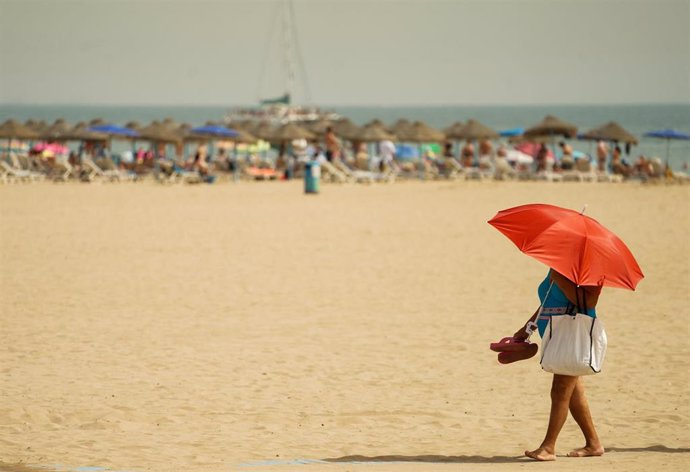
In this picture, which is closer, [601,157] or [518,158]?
[601,157]

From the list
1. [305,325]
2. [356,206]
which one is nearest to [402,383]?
[305,325]

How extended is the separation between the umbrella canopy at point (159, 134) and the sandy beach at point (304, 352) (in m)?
14.9

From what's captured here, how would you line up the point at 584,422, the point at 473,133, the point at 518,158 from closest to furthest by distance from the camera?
Result: the point at 584,422, the point at 473,133, the point at 518,158

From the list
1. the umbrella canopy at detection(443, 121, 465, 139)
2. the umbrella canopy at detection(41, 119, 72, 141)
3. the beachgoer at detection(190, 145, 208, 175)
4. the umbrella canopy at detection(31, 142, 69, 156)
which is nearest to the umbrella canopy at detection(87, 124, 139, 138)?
the umbrella canopy at detection(41, 119, 72, 141)

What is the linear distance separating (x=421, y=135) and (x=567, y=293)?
96.9 feet

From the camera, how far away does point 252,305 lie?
1093 cm

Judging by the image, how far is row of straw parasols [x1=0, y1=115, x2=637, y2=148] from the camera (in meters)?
33.6

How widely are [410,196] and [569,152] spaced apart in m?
8.58

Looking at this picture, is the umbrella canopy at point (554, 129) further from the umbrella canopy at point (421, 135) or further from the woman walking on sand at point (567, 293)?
the woman walking on sand at point (567, 293)

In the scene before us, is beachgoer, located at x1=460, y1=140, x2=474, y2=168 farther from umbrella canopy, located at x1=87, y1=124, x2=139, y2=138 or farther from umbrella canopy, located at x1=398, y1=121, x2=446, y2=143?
umbrella canopy, located at x1=87, y1=124, x2=139, y2=138

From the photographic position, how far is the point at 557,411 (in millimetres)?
5695

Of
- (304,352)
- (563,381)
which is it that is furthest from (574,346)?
(304,352)

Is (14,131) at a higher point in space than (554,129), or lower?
lower

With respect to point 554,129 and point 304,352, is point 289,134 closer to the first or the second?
point 554,129
